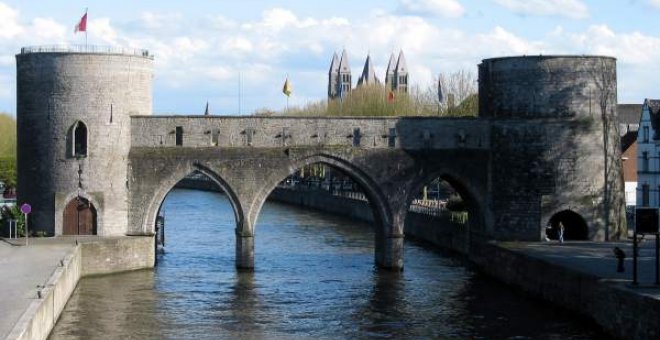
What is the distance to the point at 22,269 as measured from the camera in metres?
36.3

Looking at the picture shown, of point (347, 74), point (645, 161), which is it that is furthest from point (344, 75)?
point (645, 161)

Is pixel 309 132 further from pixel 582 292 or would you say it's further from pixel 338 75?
pixel 338 75

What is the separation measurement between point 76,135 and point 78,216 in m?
3.19

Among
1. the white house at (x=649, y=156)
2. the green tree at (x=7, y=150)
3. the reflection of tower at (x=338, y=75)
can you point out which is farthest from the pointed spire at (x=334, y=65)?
the white house at (x=649, y=156)

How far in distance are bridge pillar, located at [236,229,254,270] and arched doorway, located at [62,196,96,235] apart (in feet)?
18.9

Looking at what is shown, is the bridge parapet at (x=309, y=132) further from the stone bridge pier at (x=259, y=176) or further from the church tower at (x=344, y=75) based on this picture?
the church tower at (x=344, y=75)

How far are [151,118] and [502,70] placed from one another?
1435cm

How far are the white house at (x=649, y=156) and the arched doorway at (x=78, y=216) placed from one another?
29061 mm

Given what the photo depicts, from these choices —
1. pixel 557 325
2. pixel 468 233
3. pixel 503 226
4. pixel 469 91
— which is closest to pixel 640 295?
pixel 557 325

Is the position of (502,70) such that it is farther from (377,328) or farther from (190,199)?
(190,199)

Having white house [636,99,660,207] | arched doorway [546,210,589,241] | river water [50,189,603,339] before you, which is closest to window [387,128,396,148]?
river water [50,189,603,339]

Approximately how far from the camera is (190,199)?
11700 cm

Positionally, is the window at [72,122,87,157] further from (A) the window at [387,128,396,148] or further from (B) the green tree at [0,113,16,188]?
(B) the green tree at [0,113,16,188]

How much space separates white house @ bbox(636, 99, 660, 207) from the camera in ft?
196
